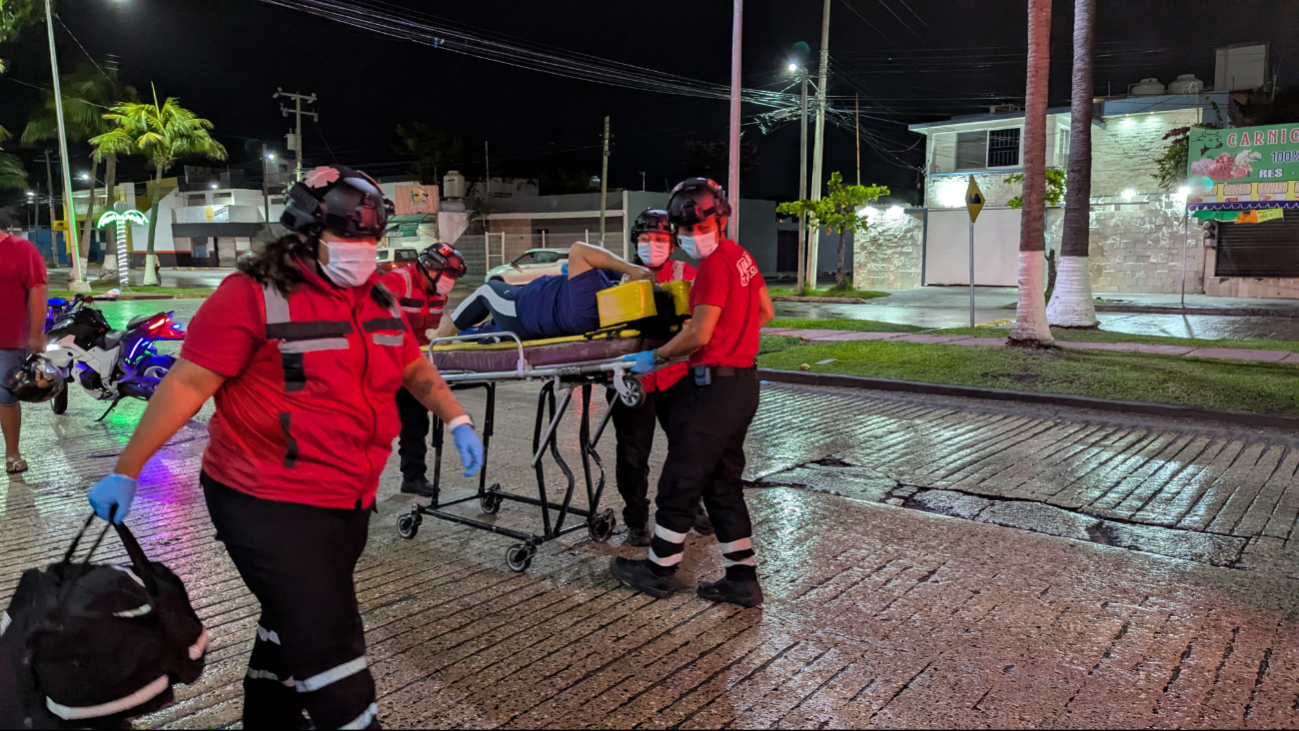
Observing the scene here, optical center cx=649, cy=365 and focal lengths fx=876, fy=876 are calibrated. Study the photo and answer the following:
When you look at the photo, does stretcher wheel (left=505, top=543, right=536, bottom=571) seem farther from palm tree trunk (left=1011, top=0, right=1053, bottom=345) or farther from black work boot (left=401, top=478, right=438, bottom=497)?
palm tree trunk (left=1011, top=0, right=1053, bottom=345)

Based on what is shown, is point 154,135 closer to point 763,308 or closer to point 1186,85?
point 763,308

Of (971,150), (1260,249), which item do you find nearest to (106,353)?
(1260,249)

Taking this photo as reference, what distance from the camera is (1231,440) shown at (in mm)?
7992

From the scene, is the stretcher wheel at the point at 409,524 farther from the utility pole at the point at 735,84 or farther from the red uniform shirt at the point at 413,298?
the utility pole at the point at 735,84

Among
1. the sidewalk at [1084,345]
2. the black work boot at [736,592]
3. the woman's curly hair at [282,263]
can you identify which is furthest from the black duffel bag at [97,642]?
the sidewalk at [1084,345]

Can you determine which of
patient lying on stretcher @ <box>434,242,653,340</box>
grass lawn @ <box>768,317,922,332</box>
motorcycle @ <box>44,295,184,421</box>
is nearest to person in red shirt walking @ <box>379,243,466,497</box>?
patient lying on stretcher @ <box>434,242,653,340</box>

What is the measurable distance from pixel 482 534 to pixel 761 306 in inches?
91.5

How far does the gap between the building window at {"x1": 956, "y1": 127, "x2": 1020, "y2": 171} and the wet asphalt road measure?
1191 inches

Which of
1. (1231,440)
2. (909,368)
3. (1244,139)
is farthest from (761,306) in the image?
(1244,139)

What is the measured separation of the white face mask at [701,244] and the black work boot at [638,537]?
1837 mm

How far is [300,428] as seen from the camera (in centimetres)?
246

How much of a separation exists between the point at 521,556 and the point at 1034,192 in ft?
37.0

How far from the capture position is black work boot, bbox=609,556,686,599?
14.2 ft

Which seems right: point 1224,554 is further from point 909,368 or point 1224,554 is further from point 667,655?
point 909,368
